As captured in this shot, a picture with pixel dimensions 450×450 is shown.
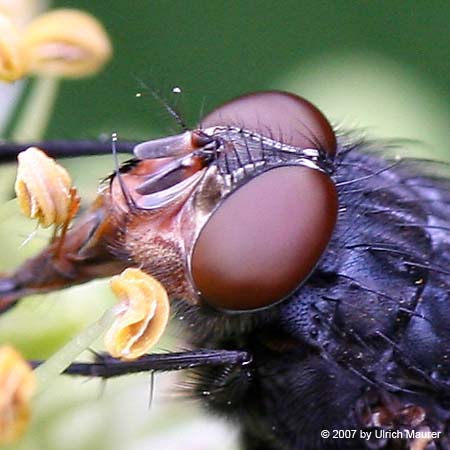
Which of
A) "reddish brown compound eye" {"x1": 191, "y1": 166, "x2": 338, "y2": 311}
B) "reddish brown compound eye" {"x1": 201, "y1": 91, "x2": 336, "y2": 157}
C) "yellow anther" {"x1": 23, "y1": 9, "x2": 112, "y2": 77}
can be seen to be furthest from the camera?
"yellow anther" {"x1": 23, "y1": 9, "x2": 112, "y2": 77}

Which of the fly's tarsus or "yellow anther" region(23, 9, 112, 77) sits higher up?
"yellow anther" region(23, 9, 112, 77)

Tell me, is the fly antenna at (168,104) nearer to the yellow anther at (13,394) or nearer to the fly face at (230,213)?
the fly face at (230,213)

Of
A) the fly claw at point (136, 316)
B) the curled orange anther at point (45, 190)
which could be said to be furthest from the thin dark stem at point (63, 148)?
the fly claw at point (136, 316)

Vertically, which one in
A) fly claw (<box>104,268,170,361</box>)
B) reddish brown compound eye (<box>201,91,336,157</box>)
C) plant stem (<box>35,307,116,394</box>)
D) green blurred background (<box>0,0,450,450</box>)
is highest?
reddish brown compound eye (<box>201,91,336,157</box>)

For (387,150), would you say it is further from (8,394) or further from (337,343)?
(8,394)

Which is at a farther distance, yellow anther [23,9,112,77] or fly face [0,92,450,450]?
yellow anther [23,9,112,77]

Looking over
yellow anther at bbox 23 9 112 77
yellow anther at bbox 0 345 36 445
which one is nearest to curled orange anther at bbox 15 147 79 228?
yellow anther at bbox 0 345 36 445

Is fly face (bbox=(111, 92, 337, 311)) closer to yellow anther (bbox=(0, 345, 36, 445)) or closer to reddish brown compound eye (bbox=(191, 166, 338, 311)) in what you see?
reddish brown compound eye (bbox=(191, 166, 338, 311))

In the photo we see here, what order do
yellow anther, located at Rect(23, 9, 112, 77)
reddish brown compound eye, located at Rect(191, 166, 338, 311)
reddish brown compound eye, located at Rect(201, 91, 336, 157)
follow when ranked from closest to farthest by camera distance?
reddish brown compound eye, located at Rect(191, 166, 338, 311) → reddish brown compound eye, located at Rect(201, 91, 336, 157) → yellow anther, located at Rect(23, 9, 112, 77)
